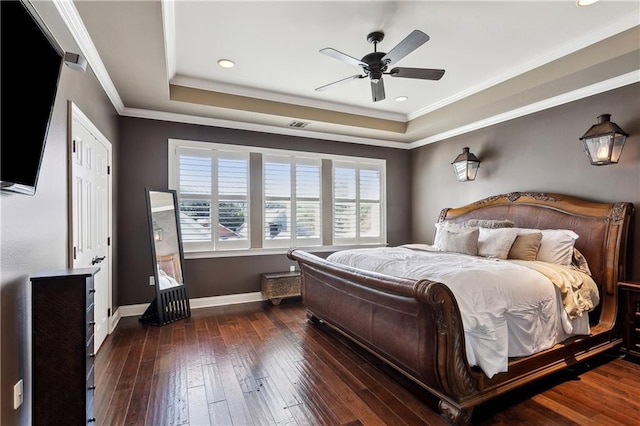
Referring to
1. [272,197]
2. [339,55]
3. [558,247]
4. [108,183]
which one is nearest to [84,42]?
[108,183]

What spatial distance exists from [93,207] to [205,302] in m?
2.16

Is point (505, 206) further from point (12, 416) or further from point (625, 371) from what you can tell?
point (12, 416)

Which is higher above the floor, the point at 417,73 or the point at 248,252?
the point at 417,73

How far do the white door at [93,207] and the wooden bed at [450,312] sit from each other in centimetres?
210

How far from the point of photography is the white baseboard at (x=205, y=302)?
4.21 metres

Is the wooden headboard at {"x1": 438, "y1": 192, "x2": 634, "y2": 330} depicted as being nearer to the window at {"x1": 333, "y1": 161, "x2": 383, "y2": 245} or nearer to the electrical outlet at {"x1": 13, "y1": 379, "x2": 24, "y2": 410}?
the window at {"x1": 333, "y1": 161, "x2": 383, "y2": 245}

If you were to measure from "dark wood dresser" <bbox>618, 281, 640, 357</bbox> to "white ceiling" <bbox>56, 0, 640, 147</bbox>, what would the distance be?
81.3 inches

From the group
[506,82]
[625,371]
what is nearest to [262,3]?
[506,82]

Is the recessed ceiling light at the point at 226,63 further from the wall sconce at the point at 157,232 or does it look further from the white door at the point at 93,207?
the wall sconce at the point at 157,232

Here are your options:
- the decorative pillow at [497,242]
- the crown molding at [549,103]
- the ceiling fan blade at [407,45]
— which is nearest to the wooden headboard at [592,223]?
the decorative pillow at [497,242]

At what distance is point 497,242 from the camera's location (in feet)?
11.4

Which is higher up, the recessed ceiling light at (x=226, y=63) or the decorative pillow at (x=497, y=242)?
the recessed ceiling light at (x=226, y=63)

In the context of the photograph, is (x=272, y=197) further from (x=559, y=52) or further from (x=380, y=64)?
(x=559, y=52)

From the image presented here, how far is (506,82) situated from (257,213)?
379 centimetres
